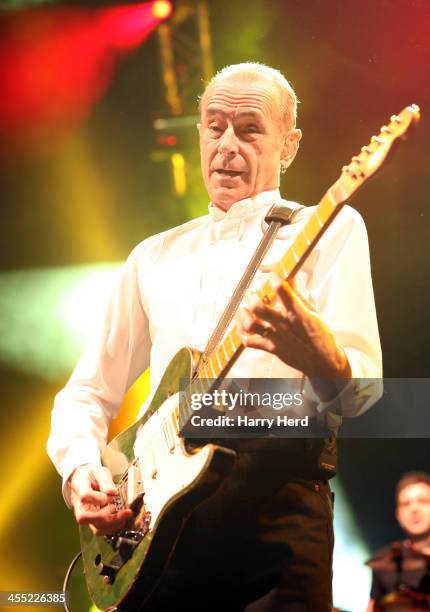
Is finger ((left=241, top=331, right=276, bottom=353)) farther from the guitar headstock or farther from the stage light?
the stage light

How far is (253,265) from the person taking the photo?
6.56 feet

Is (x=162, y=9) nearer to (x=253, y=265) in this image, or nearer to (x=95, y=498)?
(x=253, y=265)

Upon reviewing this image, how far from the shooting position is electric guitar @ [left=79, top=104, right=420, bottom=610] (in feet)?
5.32

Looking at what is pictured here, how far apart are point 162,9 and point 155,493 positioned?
6.44ft

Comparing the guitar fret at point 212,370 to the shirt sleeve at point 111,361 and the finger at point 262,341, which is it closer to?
the finger at point 262,341

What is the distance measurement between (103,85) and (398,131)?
1.80 meters

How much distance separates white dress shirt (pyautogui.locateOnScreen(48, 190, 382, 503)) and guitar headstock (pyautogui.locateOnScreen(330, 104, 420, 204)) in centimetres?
33

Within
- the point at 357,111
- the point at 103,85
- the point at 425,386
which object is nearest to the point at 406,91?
the point at 357,111

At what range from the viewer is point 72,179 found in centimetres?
309

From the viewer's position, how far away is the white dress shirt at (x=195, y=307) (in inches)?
73.8

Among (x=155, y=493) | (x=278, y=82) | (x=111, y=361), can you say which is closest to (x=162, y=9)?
(x=278, y=82)

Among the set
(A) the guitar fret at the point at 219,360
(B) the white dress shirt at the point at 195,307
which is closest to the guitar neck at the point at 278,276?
(A) the guitar fret at the point at 219,360

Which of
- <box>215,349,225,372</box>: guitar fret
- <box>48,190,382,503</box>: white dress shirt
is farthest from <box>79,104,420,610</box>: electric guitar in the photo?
<box>48,190,382,503</box>: white dress shirt

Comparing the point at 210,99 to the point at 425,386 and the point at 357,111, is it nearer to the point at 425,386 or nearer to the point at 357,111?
the point at 357,111
